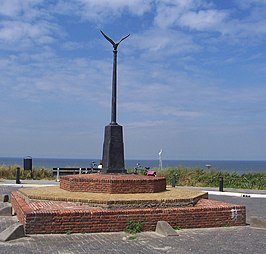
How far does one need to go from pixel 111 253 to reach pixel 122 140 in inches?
259

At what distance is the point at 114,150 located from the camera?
14.3 meters

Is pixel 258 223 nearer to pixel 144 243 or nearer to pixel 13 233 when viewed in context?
pixel 144 243

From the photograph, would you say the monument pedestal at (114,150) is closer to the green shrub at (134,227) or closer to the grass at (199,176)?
the green shrub at (134,227)

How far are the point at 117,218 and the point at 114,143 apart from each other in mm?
4461

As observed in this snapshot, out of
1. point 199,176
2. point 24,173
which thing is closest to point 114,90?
point 199,176

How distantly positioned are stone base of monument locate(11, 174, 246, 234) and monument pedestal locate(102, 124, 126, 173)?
1.74 meters

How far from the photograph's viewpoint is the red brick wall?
959 centimetres

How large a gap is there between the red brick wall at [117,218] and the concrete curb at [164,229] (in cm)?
27

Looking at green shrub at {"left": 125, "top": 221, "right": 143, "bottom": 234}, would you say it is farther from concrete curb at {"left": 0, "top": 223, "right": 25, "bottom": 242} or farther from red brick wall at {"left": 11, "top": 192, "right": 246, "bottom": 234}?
concrete curb at {"left": 0, "top": 223, "right": 25, "bottom": 242}

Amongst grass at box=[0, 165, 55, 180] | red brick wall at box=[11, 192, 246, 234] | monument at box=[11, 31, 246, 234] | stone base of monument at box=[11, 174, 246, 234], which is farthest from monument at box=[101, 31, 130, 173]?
grass at box=[0, 165, 55, 180]

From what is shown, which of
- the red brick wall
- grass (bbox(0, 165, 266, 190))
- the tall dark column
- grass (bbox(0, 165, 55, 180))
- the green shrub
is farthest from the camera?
grass (bbox(0, 165, 55, 180))

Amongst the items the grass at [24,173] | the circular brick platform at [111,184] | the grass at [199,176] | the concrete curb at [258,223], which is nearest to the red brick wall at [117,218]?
the concrete curb at [258,223]

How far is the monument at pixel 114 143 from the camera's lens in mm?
14242

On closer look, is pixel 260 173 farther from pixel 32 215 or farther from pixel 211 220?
pixel 32 215
